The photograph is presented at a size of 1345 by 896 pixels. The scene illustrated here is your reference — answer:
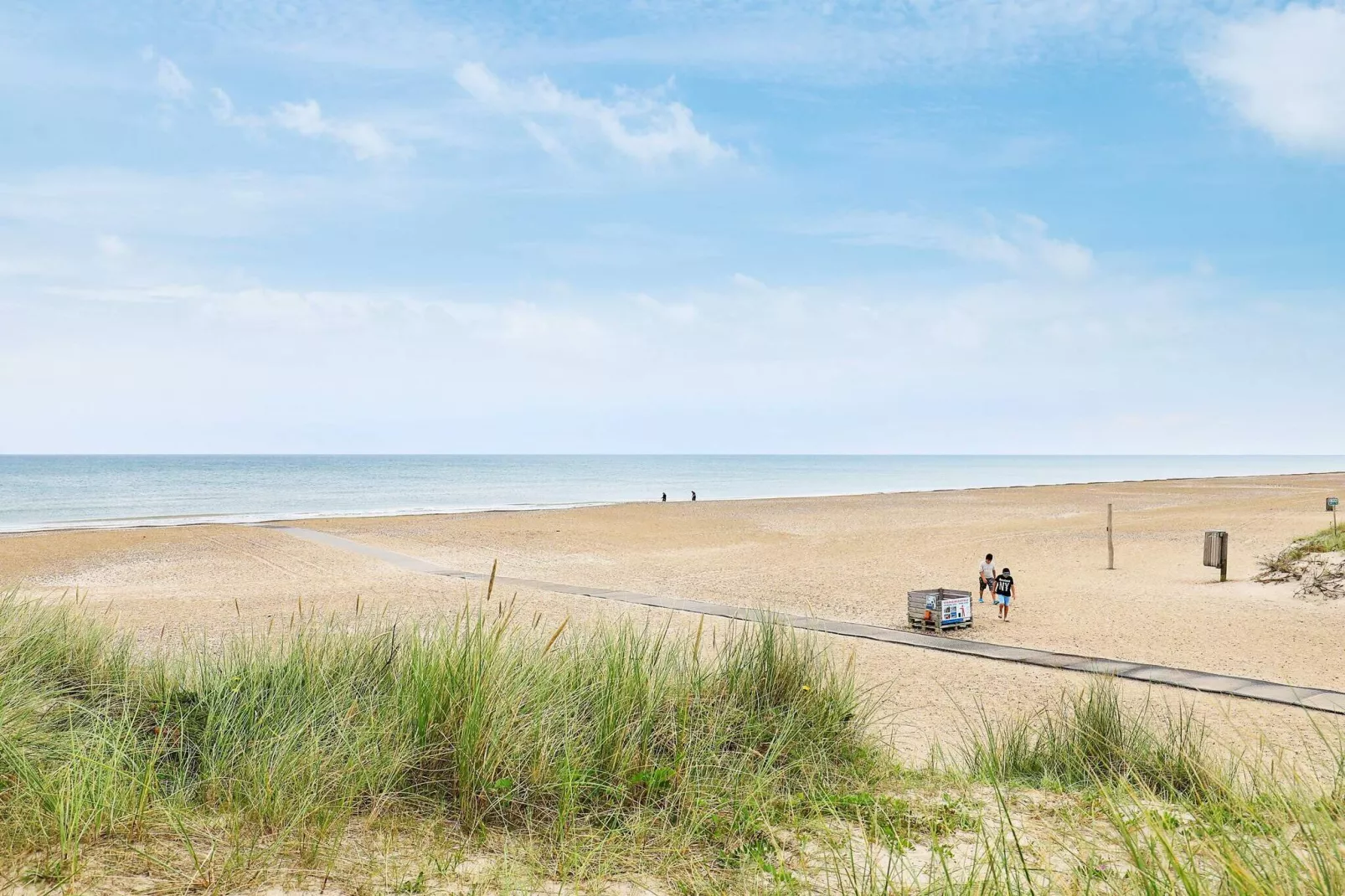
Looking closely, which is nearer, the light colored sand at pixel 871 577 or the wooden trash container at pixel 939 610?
the light colored sand at pixel 871 577

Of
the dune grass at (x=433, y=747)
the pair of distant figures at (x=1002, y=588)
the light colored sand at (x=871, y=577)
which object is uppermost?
the dune grass at (x=433, y=747)

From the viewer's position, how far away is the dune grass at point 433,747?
388 cm

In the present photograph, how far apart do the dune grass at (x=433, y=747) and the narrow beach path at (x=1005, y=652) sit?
87cm

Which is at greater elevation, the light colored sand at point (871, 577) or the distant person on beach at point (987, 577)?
the distant person on beach at point (987, 577)

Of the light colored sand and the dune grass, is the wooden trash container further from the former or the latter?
the dune grass

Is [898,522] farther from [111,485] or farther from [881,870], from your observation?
[111,485]

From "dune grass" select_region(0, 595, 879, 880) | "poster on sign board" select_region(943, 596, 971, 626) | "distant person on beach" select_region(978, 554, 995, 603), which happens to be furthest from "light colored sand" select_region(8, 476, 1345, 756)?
"dune grass" select_region(0, 595, 879, 880)

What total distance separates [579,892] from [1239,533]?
87.1 ft

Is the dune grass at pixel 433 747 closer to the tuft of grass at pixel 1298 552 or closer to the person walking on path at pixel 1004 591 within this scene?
the person walking on path at pixel 1004 591

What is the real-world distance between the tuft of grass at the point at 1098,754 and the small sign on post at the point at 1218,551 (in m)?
12.4

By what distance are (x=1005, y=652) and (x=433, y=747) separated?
8.46m

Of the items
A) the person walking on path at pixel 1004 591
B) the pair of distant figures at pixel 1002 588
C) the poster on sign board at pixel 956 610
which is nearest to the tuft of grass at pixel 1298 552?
the pair of distant figures at pixel 1002 588

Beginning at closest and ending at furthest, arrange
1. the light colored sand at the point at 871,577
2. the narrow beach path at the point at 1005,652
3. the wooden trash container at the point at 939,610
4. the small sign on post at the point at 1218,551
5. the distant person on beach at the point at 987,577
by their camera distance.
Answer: the narrow beach path at the point at 1005,652 → the light colored sand at the point at 871,577 → the wooden trash container at the point at 939,610 → the distant person on beach at the point at 987,577 → the small sign on post at the point at 1218,551

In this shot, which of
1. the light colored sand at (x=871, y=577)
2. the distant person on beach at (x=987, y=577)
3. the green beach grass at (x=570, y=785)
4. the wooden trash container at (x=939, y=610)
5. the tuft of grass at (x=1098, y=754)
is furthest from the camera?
the distant person on beach at (x=987, y=577)
